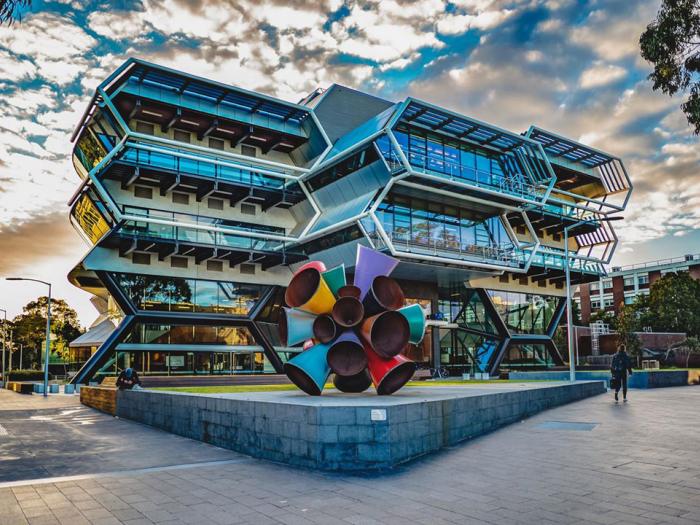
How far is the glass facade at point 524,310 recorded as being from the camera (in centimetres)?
5238

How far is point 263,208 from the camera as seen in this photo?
46688 millimetres

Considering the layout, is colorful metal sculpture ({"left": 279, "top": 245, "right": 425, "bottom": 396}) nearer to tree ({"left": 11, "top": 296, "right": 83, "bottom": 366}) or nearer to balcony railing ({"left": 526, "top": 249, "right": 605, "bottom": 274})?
balcony railing ({"left": 526, "top": 249, "right": 605, "bottom": 274})

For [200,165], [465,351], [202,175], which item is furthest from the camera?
[465,351]

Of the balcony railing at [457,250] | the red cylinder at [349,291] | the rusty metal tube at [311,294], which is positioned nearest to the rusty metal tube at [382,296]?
the red cylinder at [349,291]

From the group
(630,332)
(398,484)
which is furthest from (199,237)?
(630,332)

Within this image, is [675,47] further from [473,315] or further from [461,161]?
[473,315]

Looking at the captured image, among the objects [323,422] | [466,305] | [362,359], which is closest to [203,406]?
[362,359]

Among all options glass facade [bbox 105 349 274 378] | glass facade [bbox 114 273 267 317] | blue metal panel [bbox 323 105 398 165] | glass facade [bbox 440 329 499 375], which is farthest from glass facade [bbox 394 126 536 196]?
glass facade [bbox 105 349 274 378]

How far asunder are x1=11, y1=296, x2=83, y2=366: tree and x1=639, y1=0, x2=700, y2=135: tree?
75.8 m

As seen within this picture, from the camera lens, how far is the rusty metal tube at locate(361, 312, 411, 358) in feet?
45.0

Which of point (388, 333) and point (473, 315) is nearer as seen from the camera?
point (388, 333)

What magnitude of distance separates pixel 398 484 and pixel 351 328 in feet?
18.9

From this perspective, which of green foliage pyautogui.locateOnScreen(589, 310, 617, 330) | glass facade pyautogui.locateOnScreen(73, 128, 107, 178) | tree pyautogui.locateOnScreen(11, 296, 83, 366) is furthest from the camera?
green foliage pyautogui.locateOnScreen(589, 310, 617, 330)

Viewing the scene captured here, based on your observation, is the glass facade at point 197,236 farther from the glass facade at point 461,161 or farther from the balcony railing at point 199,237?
the glass facade at point 461,161
